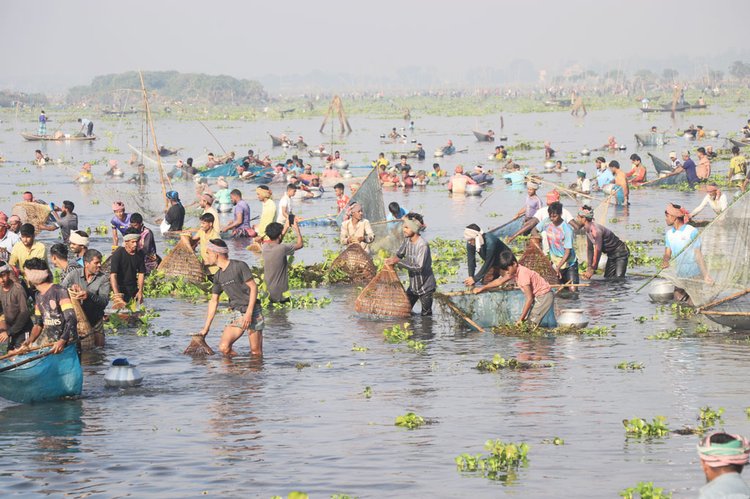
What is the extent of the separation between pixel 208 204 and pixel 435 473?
11.7 meters

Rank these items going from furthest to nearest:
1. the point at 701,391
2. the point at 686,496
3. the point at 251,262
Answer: the point at 251,262 < the point at 701,391 < the point at 686,496

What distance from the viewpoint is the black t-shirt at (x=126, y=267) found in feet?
51.6

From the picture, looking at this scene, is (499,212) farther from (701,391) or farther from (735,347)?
(701,391)

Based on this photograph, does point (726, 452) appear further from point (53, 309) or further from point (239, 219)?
point (239, 219)

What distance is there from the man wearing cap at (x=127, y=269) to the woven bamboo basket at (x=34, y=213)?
7521mm

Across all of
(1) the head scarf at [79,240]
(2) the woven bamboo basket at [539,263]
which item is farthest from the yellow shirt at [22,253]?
(2) the woven bamboo basket at [539,263]

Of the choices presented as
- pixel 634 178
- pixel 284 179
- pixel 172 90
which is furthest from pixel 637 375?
pixel 172 90

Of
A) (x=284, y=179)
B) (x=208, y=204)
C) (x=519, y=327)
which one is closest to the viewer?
(x=519, y=327)

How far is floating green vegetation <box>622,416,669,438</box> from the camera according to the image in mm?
10367

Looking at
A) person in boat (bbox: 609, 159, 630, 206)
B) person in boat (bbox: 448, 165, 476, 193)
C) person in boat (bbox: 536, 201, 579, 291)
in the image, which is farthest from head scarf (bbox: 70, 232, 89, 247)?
person in boat (bbox: 448, 165, 476, 193)

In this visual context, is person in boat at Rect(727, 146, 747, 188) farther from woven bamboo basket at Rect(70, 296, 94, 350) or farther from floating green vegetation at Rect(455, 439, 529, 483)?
floating green vegetation at Rect(455, 439, 529, 483)

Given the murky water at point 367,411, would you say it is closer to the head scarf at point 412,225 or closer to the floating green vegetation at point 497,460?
the floating green vegetation at point 497,460

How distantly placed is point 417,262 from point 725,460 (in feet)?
34.7

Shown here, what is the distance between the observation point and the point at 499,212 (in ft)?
109
